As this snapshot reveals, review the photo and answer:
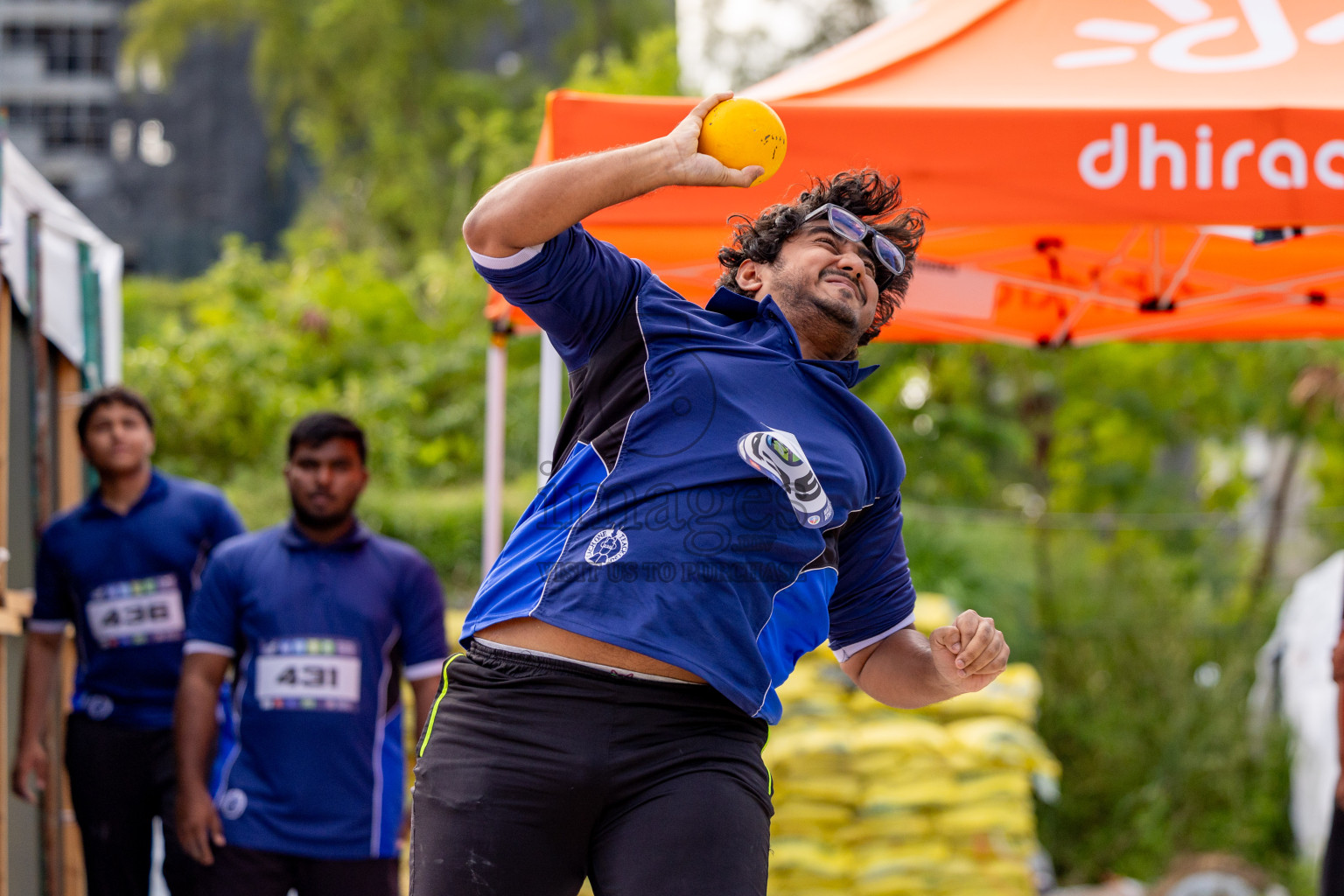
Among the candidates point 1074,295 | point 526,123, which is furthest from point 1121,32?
point 526,123

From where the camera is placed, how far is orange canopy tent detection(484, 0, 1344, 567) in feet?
10.6

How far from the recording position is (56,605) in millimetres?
4461

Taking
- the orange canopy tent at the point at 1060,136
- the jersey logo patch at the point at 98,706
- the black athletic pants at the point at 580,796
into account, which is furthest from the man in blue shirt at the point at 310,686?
the black athletic pants at the point at 580,796

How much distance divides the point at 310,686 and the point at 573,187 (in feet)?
7.65

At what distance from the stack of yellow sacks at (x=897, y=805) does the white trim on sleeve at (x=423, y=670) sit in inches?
95.3

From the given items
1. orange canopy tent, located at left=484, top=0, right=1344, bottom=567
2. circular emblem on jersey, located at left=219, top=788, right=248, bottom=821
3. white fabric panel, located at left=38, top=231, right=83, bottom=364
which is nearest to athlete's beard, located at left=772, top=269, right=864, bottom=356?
orange canopy tent, located at left=484, top=0, right=1344, bottom=567

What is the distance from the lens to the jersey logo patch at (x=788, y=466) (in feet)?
6.48

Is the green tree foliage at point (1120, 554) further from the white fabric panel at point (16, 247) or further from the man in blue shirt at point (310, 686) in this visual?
the white fabric panel at point (16, 247)

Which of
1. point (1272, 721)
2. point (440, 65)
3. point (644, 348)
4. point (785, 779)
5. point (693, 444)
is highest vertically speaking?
point (440, 65)

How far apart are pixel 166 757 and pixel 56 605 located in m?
0.65

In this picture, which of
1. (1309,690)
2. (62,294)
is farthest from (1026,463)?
(62,294)

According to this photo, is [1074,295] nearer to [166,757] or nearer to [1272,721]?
[166,757]

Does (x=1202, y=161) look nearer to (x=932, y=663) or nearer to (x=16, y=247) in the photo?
(x=932, y=663)

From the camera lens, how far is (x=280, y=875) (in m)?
3.72
